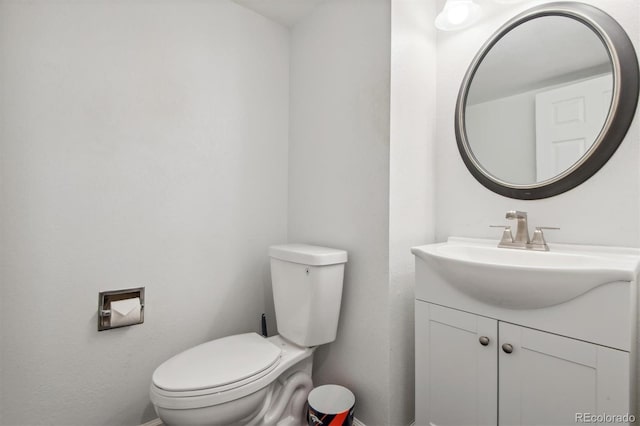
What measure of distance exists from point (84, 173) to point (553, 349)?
1.77 meters

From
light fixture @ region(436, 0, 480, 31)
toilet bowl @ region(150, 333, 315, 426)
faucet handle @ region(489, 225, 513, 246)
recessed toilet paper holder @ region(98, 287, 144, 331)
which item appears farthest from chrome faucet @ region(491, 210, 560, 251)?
recessed toilet paper holder @ region(98, 287, 144, 331)

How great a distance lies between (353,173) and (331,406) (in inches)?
41.9

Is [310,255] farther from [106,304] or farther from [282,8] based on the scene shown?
[282,8]

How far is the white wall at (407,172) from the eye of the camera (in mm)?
1293

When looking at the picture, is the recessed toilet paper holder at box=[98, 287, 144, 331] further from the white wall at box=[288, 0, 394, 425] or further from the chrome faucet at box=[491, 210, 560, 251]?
the chrome faucet at box=[491, 210, 560, 251]

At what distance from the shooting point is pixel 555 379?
849 mm

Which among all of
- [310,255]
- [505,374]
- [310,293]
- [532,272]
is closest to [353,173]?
[310,255]

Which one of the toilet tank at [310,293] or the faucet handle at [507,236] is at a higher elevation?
the faucet handle at [507,236]

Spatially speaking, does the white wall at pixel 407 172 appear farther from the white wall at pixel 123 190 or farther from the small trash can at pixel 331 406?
the white wall at pixel 123 190

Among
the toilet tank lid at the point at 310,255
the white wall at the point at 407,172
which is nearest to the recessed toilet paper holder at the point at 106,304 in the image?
the toilet tank lid at the point at 310,255

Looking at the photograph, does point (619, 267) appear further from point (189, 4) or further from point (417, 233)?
point (189, 4)

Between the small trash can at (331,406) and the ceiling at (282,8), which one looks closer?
the small trash can at (331,406)

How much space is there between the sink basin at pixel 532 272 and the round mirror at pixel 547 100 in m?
0.28

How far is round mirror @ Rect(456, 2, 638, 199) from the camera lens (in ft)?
3.46
